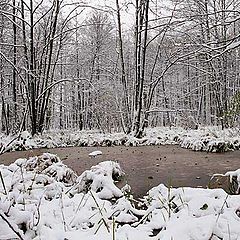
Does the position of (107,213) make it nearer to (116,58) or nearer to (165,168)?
(165,168)

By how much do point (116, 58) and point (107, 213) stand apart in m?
20.3

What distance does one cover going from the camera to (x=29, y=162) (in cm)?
435

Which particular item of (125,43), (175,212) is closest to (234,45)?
(175,212)

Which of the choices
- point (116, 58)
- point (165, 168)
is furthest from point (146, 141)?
point (116, 58)

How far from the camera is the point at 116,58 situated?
2252 cm

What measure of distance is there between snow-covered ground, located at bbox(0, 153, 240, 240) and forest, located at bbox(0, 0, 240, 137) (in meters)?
0.97

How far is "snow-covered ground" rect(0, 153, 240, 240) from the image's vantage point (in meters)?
2.02

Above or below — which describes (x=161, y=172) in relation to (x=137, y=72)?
below

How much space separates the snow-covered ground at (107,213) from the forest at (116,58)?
0.97 meters

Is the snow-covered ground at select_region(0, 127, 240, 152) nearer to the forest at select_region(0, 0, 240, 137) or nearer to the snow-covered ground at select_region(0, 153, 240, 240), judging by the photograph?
the forest at select_region(0, 0, 240, 137)

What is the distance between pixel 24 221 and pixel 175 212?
1.05 meters

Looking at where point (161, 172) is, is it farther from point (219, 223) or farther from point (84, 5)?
point (84, 5)

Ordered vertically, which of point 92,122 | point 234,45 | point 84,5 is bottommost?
point 92,122

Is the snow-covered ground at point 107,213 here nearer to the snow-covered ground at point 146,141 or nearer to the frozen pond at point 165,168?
the frozen pond at point 165,168
